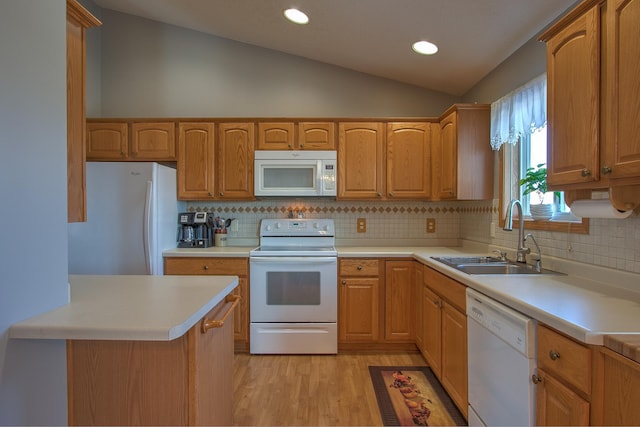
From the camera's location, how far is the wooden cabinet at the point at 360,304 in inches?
111

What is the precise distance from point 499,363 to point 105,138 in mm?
3458

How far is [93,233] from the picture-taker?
8.80 ft

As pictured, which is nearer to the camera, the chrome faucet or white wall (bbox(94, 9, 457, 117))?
the chrome faucet

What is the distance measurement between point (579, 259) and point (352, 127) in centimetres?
197

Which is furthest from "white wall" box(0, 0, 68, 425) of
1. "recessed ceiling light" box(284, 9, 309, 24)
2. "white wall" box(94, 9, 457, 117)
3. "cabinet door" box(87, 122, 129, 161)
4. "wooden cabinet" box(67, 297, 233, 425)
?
"white wall" box(94, 9, 457, 117)

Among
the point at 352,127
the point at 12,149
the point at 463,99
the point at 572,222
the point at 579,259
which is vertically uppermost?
the point at 463,99

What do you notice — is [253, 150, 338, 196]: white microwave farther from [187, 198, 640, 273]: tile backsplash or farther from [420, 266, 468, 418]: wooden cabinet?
[420, 266, 468, 418]: wooden cabinet

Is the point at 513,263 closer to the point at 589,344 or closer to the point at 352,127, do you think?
the point at 589,344

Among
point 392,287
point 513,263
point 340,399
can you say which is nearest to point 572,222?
point 513,263

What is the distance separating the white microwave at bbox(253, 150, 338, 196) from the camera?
9.83 feet

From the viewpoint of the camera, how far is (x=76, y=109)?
1.33 metres

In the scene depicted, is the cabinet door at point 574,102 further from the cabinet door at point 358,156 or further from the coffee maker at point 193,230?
the coffee maker at point 193,230

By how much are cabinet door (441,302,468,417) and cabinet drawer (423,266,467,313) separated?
2.0 inches

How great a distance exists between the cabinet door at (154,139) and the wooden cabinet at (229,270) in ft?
3.25
